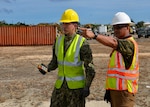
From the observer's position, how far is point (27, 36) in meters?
42.0

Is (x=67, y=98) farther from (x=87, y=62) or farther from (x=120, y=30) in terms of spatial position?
(x=120, y=30)

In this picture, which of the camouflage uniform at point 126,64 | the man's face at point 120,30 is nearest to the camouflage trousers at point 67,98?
the camouflage uniform at point 126,64

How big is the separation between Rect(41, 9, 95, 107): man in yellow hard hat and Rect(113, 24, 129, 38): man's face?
0.50 meters

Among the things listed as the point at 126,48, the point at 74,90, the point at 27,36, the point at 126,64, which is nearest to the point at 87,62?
the point at 74,90

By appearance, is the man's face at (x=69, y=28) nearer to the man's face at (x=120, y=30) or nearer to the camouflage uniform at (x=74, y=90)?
the camouflage uniform at (x=74, y=90)

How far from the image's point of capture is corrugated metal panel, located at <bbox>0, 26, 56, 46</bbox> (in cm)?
4175

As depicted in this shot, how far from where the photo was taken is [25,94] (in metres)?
10.6

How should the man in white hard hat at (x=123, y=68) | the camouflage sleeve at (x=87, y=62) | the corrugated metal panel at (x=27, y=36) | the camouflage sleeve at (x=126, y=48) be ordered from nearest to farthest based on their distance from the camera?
the camouflage sleeve at (x=126, y=48) → the man in white hard hat at (x=123, y=68) → the camouflage sleeve at (x=87, y=62) → the corrugated metal panel at (x=27, y=36)

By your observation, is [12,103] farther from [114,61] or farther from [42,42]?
[42,42]

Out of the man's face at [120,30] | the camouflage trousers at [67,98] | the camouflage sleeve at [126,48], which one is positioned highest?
the man's face at [120,30]

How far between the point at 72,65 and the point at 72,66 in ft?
0.06

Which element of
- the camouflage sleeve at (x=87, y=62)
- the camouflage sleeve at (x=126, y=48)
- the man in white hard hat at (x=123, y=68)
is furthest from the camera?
the camouflage sleeve at (x=87, y=62)

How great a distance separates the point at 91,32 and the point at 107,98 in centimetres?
129

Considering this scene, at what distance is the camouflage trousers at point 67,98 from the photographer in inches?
217
